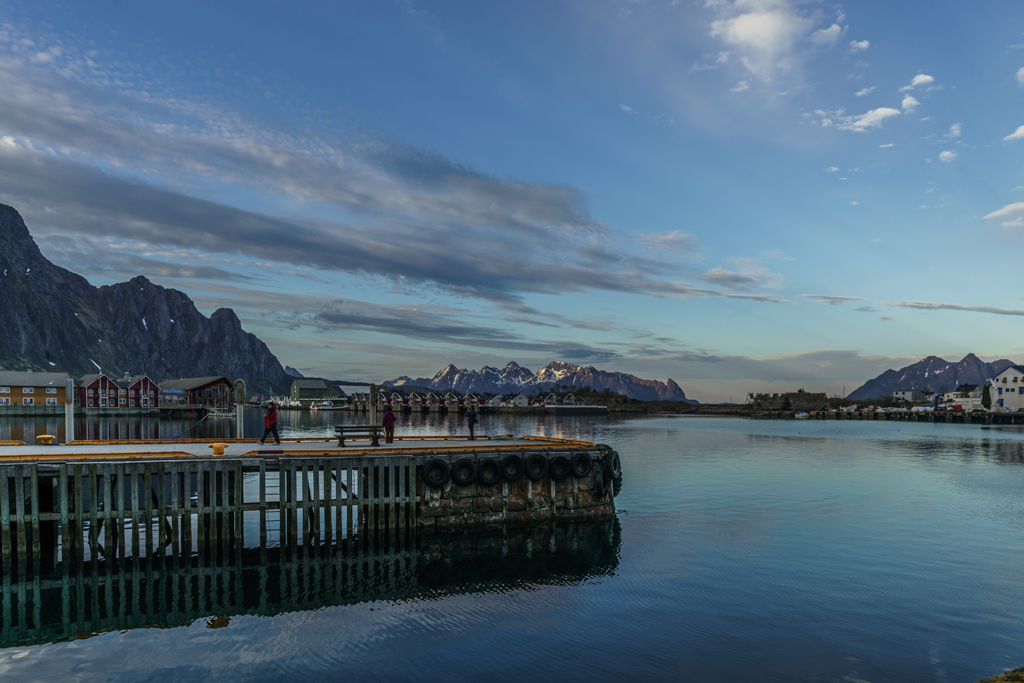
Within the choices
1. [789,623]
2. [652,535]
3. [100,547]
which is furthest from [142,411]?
[789,623]

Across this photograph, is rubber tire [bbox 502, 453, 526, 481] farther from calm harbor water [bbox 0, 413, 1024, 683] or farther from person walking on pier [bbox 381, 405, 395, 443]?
person walking on pier [bbox 381, 405, 395, 443]

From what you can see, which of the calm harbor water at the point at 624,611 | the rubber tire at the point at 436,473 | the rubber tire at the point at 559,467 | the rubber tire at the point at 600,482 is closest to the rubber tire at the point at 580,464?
the rubber tire at the point at 559,467

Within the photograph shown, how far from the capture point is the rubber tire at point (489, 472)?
1209 inches

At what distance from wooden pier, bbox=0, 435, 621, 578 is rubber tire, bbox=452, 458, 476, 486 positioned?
0.27 feet

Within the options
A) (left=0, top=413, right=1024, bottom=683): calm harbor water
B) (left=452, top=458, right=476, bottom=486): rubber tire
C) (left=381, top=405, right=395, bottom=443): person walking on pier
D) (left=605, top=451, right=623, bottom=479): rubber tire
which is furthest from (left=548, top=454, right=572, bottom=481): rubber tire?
(left=381, top=405, right=395, bottom=443): person walking on pier

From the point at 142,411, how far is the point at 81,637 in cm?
18176

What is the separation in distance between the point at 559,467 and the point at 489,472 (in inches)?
165

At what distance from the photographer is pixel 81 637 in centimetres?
1825

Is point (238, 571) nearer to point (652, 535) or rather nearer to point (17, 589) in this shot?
point (17, 589)

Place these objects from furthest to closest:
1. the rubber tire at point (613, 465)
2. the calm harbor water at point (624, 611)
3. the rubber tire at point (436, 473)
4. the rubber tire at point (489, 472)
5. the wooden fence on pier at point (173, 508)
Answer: the rubber tire at point (613, 465)
the rubber tire at point (489, 472)
the rubber tire at point (436, 473)
the wooden fence on pier at point (173, 508)
the calm harbor water at point (624, 611)

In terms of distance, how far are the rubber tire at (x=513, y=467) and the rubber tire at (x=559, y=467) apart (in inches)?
66.9

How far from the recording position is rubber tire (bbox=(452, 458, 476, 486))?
30.2 m

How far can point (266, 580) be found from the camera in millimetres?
23516

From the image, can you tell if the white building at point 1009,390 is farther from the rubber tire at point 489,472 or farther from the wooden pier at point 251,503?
the rubber tire at point 489,472
